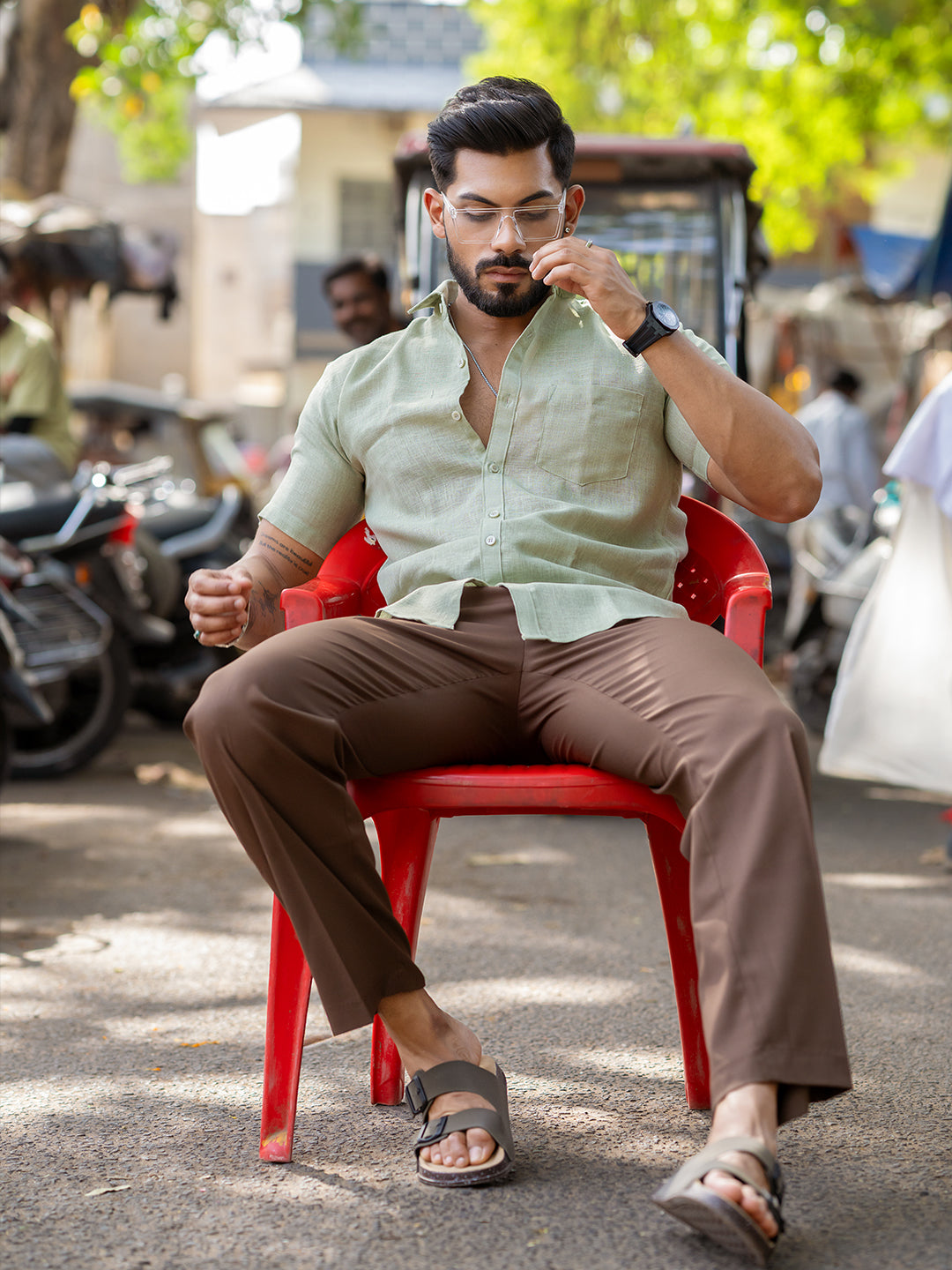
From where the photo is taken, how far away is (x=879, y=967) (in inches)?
153

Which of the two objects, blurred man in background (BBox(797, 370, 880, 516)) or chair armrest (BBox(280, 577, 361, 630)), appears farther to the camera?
blurred man in background (BBox(797, 370, 880, 516))

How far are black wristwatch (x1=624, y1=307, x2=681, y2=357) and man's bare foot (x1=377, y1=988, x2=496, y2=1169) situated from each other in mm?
1128

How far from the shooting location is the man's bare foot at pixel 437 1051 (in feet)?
8.00

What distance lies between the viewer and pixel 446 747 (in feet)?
8.61

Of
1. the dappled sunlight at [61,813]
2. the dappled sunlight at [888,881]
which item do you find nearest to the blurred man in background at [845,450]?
Answer: the dappled sunlight at [888,881]

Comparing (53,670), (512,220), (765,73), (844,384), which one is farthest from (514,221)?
(765,73)

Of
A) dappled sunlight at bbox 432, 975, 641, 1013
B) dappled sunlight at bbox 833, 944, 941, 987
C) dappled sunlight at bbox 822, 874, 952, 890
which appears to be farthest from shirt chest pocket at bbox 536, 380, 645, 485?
dappled sunlight at bbox 822, 874, 952, 890

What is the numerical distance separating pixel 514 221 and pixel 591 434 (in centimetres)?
41

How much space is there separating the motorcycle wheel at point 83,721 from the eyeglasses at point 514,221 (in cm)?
428

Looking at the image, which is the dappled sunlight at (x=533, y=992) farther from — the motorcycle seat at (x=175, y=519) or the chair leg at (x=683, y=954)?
the motorcycle seat at (x=175, y=519)

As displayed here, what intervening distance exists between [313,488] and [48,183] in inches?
366

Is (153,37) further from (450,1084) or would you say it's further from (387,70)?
(387,70)

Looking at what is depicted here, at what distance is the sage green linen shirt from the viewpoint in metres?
2.79

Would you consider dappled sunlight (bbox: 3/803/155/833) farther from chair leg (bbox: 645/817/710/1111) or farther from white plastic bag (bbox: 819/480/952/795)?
chair leg (bbox: 645/817/710/1111)
